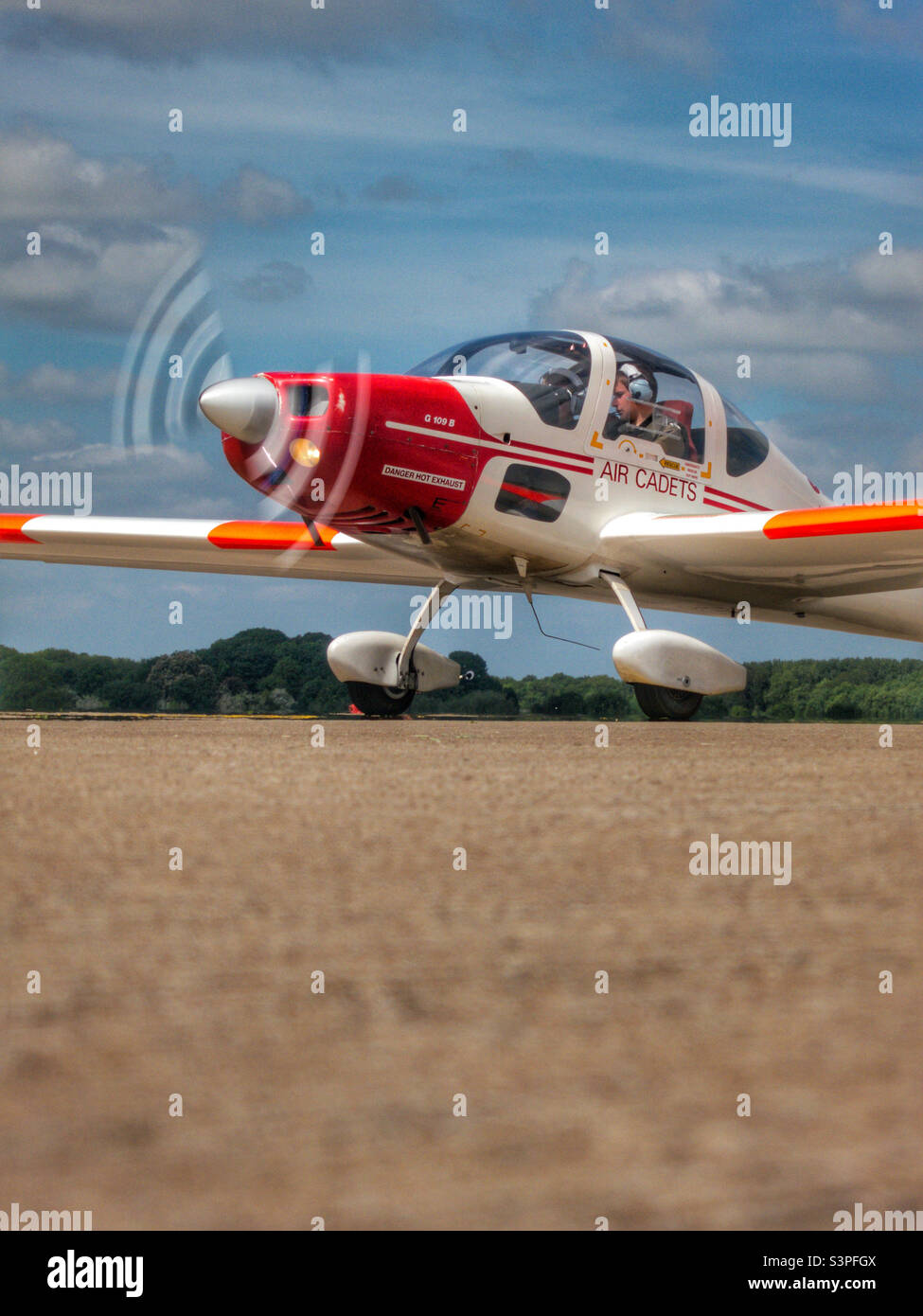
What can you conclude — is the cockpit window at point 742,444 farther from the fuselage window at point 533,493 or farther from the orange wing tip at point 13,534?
the orange wing tip at point 13,534

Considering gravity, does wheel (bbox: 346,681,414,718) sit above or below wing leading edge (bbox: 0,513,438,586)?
below

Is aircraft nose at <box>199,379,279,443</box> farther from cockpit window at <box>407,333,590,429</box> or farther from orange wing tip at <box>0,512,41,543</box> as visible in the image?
orange wing tip at <box>0,512,41,543</box>

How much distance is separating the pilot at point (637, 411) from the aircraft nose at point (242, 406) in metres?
2.71

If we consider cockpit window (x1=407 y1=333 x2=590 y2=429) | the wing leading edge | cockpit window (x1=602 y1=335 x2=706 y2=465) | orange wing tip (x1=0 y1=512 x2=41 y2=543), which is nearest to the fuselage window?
cockpit window (x1=407 y1=333 x2=590 y2=429)

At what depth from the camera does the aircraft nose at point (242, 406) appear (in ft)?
27.9

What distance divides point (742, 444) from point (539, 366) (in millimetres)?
2252

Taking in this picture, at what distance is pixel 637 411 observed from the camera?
10.3 metres

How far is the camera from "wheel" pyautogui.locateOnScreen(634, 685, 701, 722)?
9.81 m

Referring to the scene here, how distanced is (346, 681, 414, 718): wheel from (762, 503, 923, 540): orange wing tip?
3217 mm

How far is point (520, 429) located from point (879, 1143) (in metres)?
8.57

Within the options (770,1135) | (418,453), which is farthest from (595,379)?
(770,1135)

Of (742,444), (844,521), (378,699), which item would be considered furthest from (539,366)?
(378,699)

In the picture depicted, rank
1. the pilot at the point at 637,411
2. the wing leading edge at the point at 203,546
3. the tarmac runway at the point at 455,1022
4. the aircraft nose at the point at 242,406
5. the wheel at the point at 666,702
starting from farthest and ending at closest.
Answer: the wing leading edge at the point at 203,546 < the pilot at the point at 637,411 < the wheel at the point at 666,702 < the aircraft nose at the point at 242,406 < the tarmac runway at the point at 455,1022

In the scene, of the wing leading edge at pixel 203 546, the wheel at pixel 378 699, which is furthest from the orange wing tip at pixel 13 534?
the wheel at pixel 378 699
